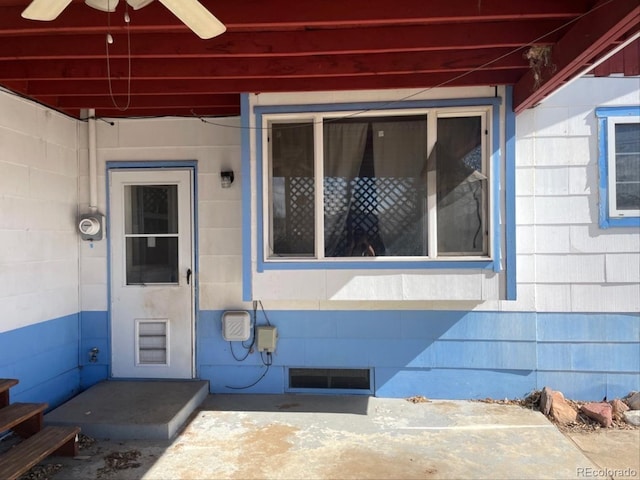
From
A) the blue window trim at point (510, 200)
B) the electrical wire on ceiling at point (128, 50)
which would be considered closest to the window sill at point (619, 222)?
the blue window trim at point (510, 200)

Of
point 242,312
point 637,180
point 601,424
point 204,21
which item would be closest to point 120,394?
point 242,312

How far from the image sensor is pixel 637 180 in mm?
3797

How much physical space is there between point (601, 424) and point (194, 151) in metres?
3.97

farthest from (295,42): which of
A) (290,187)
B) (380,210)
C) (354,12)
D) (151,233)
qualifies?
(151,233)

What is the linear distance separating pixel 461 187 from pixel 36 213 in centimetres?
330

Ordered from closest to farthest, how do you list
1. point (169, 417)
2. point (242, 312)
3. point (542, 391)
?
point (169, 417), point (542, 391), point (242, 312)

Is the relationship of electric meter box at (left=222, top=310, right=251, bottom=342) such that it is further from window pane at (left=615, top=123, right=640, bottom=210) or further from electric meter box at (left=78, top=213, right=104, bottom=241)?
window pane at (left=615, top=123, right=640, bottom=210)

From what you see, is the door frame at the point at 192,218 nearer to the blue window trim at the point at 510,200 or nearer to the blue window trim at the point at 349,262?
the blue window trim at the point at 349,262

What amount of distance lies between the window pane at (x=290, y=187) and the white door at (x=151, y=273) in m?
1.00

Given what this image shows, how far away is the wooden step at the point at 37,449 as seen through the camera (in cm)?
248

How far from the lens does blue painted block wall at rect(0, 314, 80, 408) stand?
3424 millimetres

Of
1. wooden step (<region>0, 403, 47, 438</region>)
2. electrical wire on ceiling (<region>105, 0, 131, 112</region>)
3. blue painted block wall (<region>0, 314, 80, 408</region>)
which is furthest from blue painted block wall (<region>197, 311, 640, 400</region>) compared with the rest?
electrical wire on ceiling (<region>105, 0, 131, 112</region>)

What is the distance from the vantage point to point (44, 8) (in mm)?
1958

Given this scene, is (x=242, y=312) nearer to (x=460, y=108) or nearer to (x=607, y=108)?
(x=460, y=108)
